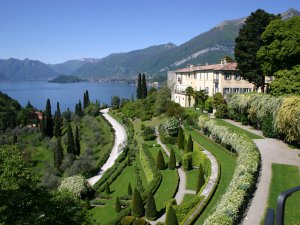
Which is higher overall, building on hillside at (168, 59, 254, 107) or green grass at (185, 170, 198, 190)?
building on hillside at (168, 59, 254, 107)

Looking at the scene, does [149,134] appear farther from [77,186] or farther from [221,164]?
[221,164]

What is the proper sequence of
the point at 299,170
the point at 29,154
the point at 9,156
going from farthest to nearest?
the point at 29,154, the point at 299,170, the point at 9,156

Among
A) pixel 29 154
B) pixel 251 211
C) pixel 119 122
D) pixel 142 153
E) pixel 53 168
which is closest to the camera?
pixel 251 211

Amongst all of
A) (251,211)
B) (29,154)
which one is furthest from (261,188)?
(29,154)

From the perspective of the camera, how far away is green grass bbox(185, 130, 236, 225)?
2145 cm

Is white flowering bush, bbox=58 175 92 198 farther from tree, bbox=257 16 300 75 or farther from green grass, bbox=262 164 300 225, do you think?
tree, bbox=257 16 300 75

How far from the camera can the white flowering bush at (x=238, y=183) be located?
16.7 meters

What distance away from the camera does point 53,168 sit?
52.8m

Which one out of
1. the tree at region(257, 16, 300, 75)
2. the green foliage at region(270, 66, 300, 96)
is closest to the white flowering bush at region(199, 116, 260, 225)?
the green foliage at region(270, 66, 300, 96)

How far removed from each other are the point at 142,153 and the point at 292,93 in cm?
1975

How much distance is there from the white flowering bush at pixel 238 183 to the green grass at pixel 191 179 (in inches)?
186

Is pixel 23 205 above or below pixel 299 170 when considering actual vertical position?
above

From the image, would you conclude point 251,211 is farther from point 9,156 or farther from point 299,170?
point 9,156

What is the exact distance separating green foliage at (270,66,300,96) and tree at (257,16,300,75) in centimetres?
218
